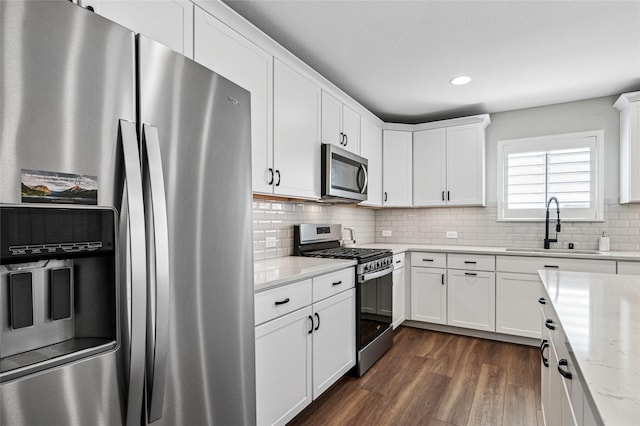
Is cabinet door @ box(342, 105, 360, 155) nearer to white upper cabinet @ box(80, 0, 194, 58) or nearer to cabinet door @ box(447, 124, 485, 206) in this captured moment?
cabinet door @ box(447, 124, 485, 206)

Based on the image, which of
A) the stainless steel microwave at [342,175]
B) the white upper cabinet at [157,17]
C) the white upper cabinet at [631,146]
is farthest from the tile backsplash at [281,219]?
the white upper cabinet at [631,146]

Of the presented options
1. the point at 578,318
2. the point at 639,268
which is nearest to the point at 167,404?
the point at 578,318

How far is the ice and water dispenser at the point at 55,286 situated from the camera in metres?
0.79

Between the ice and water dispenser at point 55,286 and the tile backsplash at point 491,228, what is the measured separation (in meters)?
3.89

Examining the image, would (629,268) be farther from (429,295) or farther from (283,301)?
(283,301)

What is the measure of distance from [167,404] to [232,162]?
2.75ft

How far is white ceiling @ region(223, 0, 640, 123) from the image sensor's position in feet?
6.91

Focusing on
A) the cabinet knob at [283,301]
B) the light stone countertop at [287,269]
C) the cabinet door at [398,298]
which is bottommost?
the cabinet door at [398,298]

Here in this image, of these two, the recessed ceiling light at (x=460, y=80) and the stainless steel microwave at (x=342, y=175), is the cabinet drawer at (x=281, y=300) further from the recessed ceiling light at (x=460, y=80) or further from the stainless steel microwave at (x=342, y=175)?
the recessed ceiling light at (x=460, y=80)

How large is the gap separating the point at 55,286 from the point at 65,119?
1.34 ft

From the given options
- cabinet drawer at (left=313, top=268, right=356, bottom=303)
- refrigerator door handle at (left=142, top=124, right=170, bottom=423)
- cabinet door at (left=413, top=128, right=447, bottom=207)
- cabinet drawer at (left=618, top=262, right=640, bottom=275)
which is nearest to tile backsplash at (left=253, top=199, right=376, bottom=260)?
cabinet drawer at (left=313, top=268, right=356, bottom=303)

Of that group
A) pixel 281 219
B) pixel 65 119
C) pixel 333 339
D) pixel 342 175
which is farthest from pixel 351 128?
pixel 65 119

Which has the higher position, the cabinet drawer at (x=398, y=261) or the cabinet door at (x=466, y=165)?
the cabinet door at (x=466, y=165)

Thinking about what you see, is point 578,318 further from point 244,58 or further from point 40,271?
point 244,58
